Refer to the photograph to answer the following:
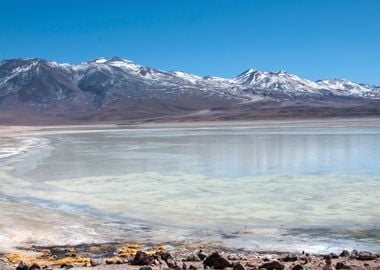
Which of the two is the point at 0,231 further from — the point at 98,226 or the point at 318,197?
the point at 318,197

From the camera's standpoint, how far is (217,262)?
8.43 metres

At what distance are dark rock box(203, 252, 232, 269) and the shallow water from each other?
7.49ft

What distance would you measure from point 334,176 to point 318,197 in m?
4.46

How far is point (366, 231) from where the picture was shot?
11.9 m

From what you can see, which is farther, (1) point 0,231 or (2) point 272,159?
(2) point 272,159

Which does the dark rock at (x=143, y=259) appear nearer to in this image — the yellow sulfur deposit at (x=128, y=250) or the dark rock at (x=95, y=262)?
the dark rock at (x=95, y=262)

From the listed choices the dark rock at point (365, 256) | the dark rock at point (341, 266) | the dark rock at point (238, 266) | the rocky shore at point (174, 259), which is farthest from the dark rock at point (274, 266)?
the dark rock at point (365, 256)

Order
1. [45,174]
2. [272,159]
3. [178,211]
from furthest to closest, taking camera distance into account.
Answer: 1. [272,159]
2. [45,174]
3. [178,211]

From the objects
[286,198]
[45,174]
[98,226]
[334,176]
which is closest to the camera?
[98,226]

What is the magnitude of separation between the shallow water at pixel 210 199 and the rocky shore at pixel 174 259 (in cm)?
96

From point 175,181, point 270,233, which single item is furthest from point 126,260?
point 175,181

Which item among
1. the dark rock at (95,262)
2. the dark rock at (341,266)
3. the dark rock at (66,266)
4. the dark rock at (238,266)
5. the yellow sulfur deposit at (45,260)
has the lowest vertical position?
the yellow sulfur deposit at (45,260)

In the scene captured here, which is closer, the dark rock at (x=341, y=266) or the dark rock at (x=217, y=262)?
the dark rock at (x=341, y=266)

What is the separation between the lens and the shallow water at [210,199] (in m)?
11.8
